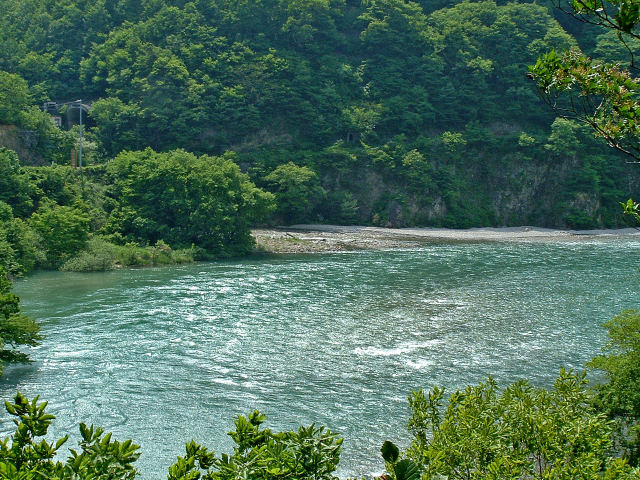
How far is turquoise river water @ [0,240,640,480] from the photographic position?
2183 centimetres

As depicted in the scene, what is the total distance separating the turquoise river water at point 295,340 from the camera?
21828 millimetres

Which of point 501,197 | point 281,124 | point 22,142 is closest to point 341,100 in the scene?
point 281,124

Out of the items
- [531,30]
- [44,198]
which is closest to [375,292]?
[44,198]

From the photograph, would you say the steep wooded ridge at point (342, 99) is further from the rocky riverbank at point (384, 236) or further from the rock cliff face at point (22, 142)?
the rock cliff face at point (22, 142)

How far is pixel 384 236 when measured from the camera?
68.0 m

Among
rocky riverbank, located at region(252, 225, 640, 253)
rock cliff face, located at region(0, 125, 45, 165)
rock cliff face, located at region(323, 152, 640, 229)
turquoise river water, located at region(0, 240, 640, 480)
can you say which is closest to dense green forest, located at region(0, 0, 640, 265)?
rock cliff face, located at region(323, 152, 640, 229)

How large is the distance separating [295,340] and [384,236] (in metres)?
38.3

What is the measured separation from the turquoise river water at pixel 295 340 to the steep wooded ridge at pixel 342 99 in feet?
85.6

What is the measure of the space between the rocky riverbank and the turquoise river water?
31.3 feet

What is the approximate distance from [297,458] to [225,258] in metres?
50.2

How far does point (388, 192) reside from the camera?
76938 millimetres

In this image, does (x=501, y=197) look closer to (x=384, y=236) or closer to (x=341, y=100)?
(x=384, y=236)

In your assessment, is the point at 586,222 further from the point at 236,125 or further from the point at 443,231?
the point at 236,125

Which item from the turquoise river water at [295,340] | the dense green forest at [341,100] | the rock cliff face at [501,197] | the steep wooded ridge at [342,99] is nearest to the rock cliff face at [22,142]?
the dense green forest at [341,100]
